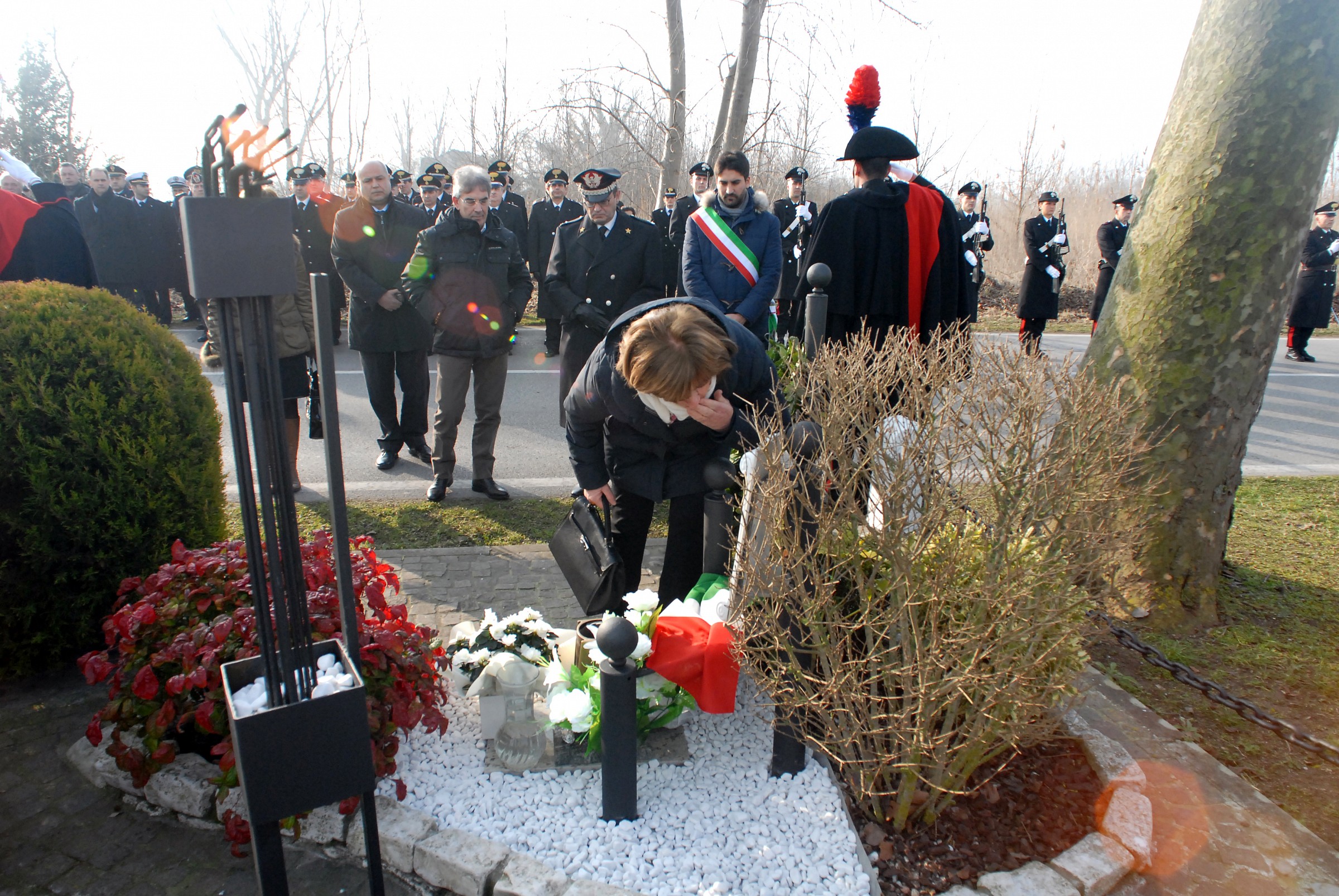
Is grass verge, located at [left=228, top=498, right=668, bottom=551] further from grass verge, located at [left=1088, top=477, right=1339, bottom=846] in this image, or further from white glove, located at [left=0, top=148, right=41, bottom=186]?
white glove, located at [left=0, top=148, right=41, bottom=186]

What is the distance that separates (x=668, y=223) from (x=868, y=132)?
662 cm

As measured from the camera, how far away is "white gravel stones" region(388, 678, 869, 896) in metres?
2.29

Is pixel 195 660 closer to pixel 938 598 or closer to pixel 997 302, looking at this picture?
pixel 938 598

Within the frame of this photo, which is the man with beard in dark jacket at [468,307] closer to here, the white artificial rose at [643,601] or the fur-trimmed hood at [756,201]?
the fur-trimmed hood at [756,201]

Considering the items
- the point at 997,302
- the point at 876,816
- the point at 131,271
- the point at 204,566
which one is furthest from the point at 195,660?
the point at 997,302

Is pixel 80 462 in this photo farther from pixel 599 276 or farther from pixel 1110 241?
pixel 1110 241

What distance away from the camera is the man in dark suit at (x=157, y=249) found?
10945 millimetres

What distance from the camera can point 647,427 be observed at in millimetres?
3154

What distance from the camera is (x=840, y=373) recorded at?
8.92 feet

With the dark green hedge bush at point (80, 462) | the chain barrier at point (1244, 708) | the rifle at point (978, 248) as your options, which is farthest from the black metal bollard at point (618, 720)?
the rifle at point (978, 248)

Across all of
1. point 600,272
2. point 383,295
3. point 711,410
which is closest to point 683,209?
point 600,272

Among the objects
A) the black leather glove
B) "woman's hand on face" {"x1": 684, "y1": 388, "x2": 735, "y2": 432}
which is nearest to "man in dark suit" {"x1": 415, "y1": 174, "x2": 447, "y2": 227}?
the black leather glove

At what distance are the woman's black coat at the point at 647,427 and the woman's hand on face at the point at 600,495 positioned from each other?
0.02m

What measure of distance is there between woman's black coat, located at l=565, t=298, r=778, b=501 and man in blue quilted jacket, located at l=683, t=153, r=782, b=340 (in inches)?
88.4
